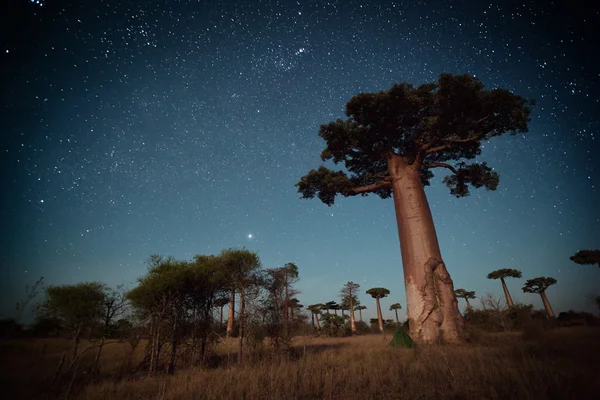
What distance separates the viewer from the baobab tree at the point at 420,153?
993 cm

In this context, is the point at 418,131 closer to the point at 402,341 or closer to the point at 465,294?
the point at 402,341

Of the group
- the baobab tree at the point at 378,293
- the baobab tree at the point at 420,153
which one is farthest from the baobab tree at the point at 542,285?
the baobab tree at the point at 420,153

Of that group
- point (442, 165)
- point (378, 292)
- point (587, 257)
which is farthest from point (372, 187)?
point (378, 292)

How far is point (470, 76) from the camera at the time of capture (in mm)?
10836

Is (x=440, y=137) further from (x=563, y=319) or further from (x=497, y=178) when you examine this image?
(x=563, y=319)

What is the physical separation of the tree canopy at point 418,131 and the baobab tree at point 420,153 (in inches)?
1.8

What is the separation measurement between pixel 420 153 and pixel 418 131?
4.57ft

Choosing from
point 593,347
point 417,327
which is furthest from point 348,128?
point 593,347

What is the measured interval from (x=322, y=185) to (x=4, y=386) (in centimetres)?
1366

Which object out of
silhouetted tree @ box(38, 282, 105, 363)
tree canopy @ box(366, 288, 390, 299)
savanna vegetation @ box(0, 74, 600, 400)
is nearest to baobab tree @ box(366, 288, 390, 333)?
tree canopy @ box(366, 288, 390, 299)

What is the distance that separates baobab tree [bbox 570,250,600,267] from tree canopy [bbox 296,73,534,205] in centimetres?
2358

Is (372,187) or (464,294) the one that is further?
(464,294)

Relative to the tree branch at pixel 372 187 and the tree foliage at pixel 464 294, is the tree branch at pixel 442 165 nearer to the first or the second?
the tree branch at pixel 372 187

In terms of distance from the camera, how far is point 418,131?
43.7ft
